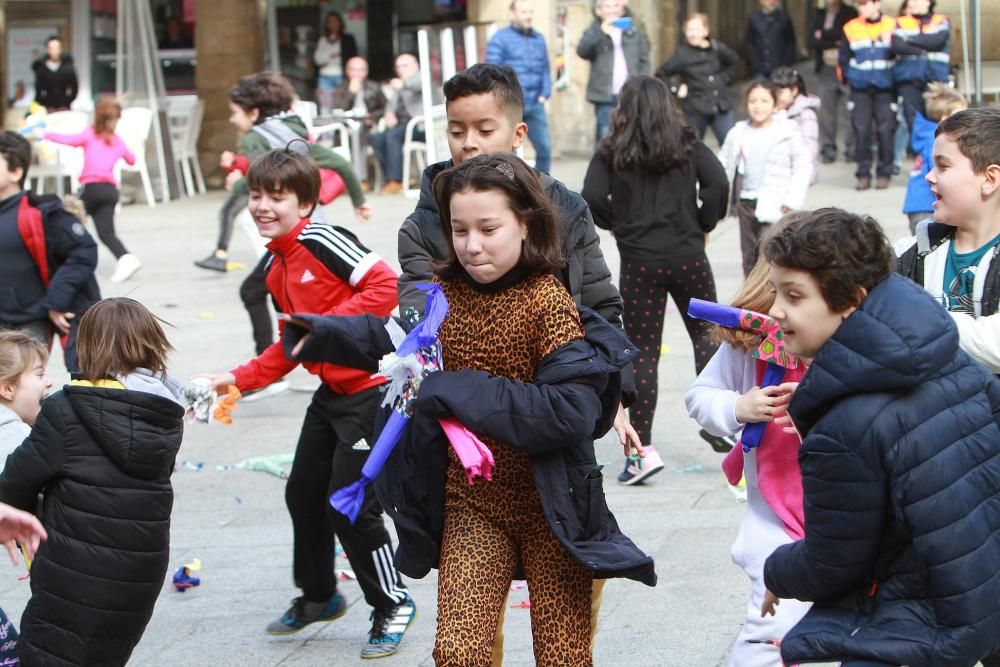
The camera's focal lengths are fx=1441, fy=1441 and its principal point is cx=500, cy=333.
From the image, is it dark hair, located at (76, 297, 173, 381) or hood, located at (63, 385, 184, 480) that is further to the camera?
dark hair, located at (76, 297, 173, 381)

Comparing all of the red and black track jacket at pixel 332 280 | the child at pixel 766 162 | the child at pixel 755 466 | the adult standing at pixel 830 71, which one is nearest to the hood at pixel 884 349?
the child at pixel 755 466

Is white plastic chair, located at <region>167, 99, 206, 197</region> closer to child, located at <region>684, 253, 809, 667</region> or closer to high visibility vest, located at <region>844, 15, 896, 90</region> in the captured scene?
high visibility vest, located at <region>844, 15, 896, 90</region>

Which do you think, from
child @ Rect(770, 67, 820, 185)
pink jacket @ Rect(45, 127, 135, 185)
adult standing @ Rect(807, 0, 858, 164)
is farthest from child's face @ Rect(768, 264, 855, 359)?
adult standing @ Rect(807, 0, 858, 164)

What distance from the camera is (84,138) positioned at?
13516mm

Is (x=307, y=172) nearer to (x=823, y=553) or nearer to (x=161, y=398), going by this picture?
(x=161, y=398)

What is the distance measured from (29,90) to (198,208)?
3463 millimetres

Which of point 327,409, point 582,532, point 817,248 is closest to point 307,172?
point 327,409

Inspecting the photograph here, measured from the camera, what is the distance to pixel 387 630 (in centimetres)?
495

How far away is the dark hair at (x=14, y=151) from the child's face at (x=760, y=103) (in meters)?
4.93

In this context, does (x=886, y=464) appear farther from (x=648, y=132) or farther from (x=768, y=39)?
(x=768, y=39)

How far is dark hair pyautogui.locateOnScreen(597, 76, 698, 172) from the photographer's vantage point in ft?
23.1

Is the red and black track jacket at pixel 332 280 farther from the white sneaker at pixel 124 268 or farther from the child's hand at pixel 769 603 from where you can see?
the white sneaker at pixel 124 268

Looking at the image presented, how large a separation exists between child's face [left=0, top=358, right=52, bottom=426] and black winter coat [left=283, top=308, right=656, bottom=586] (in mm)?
1222

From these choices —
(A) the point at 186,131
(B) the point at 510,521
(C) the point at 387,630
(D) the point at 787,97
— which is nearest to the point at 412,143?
(A) the point at 186,131
